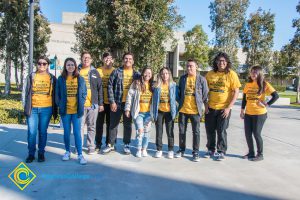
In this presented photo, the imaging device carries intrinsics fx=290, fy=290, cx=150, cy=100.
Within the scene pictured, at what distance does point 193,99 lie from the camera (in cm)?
547

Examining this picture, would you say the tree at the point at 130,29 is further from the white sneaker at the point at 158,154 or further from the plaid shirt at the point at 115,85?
the white sneaker at the point at 158,154

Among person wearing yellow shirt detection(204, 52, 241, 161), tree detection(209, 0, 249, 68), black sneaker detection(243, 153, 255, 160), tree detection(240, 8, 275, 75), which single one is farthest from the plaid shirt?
tree detection(209, 0, 249, 68)

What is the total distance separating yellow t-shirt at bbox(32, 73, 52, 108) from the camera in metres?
4.98

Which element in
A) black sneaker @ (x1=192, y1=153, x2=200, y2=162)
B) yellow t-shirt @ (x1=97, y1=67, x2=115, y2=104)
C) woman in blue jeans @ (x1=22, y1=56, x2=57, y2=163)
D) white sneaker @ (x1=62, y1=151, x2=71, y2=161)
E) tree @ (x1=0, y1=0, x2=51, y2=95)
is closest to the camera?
woman in blue jeans @ (x1=22, y1=56, x2=57, y2=163)

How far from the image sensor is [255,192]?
13.1 ft

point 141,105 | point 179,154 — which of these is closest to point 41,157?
point 141,105

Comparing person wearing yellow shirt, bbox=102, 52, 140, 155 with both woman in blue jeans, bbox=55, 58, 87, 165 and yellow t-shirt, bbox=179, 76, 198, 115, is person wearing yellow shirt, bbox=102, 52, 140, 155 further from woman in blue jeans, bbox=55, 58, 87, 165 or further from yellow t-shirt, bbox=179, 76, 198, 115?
yellow t-shirt, bbox=179, 76, 198, 115

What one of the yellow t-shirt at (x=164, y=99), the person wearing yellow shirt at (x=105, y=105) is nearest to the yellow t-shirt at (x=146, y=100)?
the yellow t-shirt at (x=164, y=99)

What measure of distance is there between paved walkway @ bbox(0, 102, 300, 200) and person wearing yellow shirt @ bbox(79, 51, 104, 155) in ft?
1.64

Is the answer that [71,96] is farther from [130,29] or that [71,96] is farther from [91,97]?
[130,29]

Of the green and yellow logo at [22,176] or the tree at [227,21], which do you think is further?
the tree at [227,21]

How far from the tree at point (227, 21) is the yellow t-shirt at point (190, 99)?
29720 millimetres

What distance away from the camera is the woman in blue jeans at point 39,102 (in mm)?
4938

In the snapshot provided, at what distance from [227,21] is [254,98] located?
102 ft
